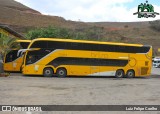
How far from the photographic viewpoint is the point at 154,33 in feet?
362

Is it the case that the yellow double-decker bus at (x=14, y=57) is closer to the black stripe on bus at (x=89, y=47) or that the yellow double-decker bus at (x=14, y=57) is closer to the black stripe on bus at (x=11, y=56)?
the black stripe on bus at (x=11, y=56)

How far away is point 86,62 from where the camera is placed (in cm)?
3425

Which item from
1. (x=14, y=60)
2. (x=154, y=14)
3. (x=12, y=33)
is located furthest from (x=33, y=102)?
(x=12, y=33)

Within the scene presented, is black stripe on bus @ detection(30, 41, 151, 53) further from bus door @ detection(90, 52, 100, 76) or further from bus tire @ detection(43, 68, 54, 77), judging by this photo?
bus tire @ detection(43, 68, 54, 77)

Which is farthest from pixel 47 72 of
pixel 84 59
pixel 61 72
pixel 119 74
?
pixel 119 74

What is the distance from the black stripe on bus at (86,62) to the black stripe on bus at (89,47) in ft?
2.81

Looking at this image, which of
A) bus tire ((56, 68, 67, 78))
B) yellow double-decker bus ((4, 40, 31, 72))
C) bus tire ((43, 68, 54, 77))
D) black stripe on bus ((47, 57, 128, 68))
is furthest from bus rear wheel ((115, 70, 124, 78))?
yellow double-decker bus ((4, 40, 31, 72))

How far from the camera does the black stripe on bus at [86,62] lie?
33.5 metres

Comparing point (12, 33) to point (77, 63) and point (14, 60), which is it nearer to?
point (14, 60)

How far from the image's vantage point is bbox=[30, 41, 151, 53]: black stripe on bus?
32934 millimetres

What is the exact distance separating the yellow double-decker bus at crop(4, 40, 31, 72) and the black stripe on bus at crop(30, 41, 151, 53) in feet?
10.5

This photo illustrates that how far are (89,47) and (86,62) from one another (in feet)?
4.11

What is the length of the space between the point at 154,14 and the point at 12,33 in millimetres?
20339

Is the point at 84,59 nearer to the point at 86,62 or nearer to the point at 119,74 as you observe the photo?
the point at 86,62
